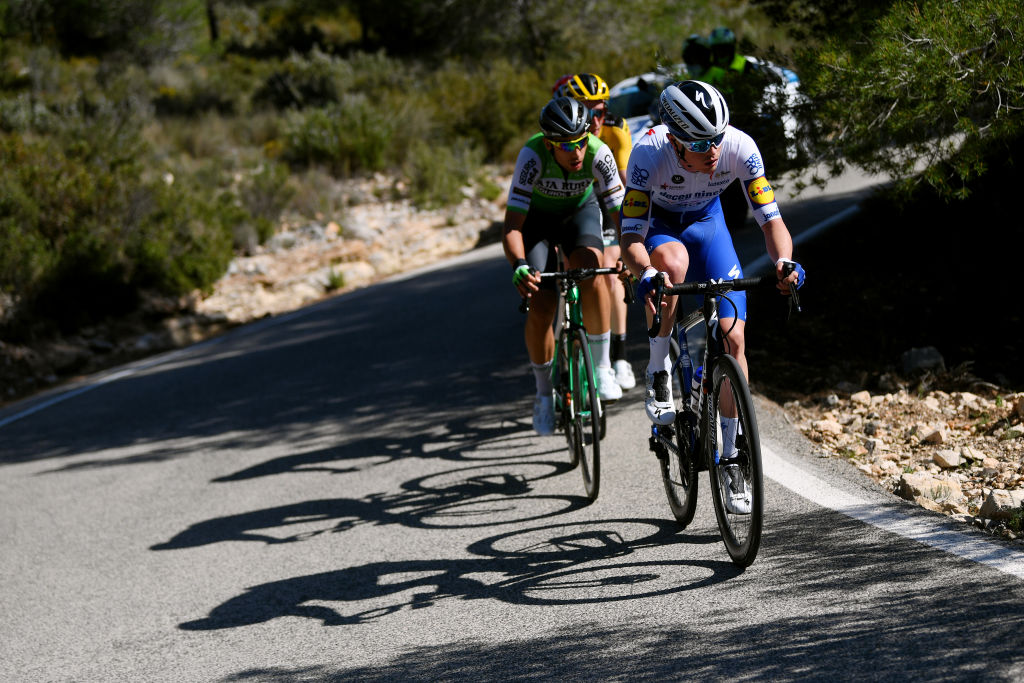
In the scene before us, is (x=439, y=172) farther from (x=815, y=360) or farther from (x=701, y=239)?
(x=701, y=239)

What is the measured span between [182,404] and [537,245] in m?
4.82

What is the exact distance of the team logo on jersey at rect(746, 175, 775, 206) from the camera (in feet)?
16.4

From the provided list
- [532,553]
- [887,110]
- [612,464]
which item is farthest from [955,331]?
[532,553]

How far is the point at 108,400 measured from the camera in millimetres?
10578

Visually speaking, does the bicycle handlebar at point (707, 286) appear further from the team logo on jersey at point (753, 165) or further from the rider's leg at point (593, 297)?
the rider's leg at point (593, 297)

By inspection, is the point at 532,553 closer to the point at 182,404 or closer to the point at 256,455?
the point at 256,455

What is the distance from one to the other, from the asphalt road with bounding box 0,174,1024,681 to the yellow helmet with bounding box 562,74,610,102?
2219mm

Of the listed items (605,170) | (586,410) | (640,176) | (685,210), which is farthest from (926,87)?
(586,410)

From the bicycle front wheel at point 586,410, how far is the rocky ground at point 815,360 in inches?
55.4

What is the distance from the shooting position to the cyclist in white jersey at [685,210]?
15.8ft

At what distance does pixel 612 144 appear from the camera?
8.09m

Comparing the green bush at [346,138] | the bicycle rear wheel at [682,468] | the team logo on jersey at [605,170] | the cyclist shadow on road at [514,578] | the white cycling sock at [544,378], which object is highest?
the green bush at [346,138]

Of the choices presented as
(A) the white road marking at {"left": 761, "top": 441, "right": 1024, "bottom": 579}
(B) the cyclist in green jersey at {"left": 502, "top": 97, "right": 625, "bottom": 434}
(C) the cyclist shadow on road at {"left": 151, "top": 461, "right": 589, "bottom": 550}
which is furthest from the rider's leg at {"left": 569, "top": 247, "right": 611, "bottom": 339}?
(A) the white road marking at {"left": 761, "top": 441, "right": 1024, "bottom": 579}

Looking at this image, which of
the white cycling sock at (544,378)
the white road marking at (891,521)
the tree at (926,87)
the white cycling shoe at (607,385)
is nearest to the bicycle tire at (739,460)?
the white road marking at (891,521)
